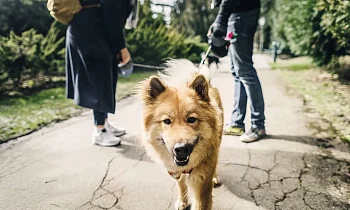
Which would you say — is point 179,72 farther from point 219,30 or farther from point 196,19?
point 196,19

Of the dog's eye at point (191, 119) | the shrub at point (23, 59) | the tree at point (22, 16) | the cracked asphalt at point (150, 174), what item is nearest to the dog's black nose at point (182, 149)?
the dog's eye at point (191, 119)

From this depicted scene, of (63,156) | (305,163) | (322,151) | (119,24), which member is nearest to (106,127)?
(63,156)

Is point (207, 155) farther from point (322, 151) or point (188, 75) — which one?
point (322, 151)

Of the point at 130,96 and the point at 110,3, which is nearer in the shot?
the point at 110,3

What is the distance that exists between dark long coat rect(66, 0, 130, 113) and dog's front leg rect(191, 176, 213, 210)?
176cm

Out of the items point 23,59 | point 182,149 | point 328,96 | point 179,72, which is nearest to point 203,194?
point 182,149

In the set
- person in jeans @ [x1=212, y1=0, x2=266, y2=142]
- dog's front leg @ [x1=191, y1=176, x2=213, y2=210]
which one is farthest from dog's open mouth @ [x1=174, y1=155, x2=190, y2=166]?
person in jeans @ [x1=212, y1=0, x2=266, y2=142]

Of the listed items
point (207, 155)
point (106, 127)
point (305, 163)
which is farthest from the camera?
point (106, 127)

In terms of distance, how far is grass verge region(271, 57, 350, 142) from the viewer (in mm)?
4258

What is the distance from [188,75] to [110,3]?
4.57ft

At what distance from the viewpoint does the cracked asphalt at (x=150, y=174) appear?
2516mm

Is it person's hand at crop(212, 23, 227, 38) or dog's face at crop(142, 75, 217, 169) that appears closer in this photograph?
dog's face at crop(142, 75, 217, 169)

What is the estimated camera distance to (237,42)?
3.65 m

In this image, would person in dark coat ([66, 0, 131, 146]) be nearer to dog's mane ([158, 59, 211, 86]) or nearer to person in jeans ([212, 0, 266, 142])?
dog's mane ([158, 59, 211, 86])
